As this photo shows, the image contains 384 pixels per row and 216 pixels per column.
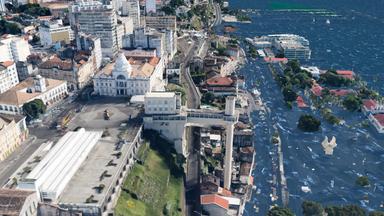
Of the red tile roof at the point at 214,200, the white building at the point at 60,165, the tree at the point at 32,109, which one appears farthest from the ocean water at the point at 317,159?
the tree at the point at 32,109

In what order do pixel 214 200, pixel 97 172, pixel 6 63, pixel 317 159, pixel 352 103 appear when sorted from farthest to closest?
pixel 352 103, pixel 6 63, pixel 317 159, pixel 214 200, pixel 97 172

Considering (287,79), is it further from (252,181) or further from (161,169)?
(161,169)

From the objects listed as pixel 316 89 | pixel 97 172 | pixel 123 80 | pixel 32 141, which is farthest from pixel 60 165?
pixel 316 89

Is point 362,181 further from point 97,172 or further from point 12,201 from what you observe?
point 12,201

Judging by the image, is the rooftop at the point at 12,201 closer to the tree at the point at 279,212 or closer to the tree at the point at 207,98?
the tree at the point at 279,212

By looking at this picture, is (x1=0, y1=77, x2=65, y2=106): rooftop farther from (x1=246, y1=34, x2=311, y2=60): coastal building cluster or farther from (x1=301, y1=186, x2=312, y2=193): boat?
(x1=246, y1=34, x2=311, y2=60): coastal building cluster

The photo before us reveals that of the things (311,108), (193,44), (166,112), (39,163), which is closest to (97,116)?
(166,112)
